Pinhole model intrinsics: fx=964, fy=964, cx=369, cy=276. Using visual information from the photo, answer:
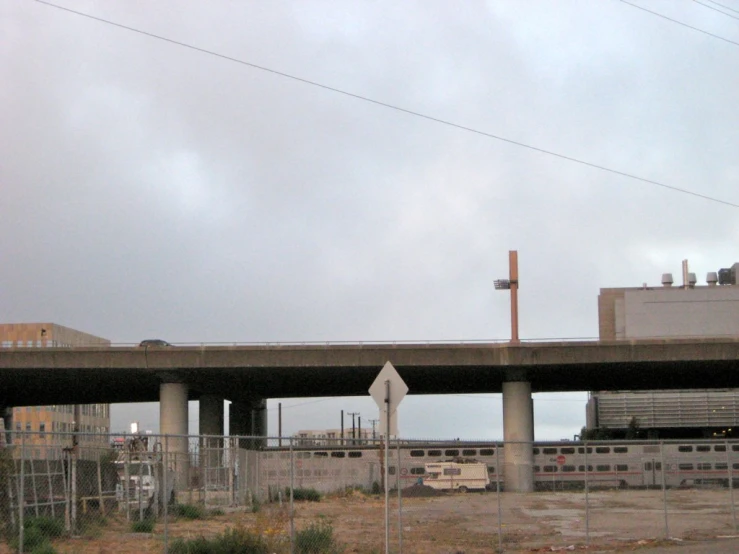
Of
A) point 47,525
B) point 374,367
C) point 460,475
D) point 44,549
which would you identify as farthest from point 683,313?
point 44,549

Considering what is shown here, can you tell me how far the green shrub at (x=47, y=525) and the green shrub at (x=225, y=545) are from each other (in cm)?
420

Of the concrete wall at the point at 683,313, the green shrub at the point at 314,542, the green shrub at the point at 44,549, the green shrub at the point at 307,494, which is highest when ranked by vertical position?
the concrete wall at the point at 683,313

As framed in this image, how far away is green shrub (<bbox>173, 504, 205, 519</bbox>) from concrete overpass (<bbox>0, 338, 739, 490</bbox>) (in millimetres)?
18432

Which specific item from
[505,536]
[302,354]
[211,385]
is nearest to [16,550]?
[505,536]

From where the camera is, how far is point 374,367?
50.3m

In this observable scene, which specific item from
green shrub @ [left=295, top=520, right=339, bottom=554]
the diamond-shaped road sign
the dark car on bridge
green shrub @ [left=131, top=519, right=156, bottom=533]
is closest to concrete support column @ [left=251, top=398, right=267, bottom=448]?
the dark car on bridge

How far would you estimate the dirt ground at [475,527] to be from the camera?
20781mm

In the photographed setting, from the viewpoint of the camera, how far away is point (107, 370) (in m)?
50.3

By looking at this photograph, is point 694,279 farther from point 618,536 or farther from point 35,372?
point 618,536

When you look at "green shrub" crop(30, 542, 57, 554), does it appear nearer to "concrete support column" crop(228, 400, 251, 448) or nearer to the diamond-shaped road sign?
the diamond-shaped road sign

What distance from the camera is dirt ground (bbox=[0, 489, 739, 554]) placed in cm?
2078

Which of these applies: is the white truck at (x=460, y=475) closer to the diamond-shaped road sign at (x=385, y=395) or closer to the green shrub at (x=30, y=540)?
the green shrub at (x=30, y=540)

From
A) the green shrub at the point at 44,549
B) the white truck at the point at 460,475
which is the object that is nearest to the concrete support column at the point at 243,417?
the white truck at the point at 460,475

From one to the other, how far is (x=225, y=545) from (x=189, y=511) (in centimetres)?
854
